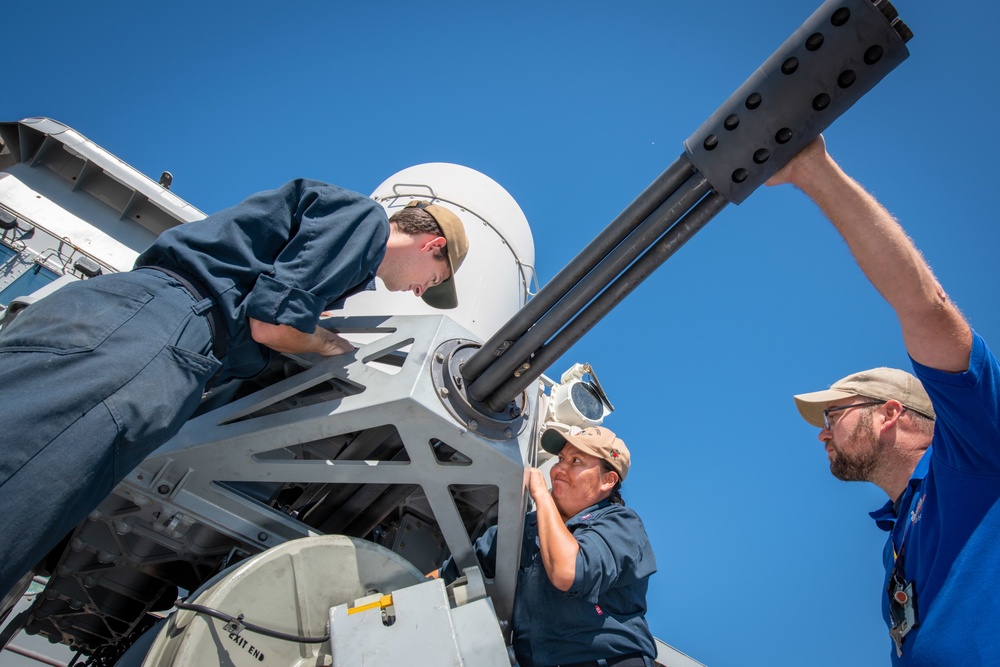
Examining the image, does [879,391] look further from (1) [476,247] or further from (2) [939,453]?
(1) [476,247]

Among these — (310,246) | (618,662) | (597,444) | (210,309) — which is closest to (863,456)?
(597,444)

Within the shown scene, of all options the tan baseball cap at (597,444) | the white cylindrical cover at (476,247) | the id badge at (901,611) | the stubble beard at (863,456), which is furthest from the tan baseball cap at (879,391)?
the white cylindrical cover at (476,247)

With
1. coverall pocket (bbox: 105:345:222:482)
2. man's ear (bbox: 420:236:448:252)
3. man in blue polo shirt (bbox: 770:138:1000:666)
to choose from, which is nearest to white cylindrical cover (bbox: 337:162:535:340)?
man's ear (bbox: 420:236:448:252)

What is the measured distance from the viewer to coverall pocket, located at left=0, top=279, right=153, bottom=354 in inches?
79.7

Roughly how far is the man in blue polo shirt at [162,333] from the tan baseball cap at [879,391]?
7.04ft

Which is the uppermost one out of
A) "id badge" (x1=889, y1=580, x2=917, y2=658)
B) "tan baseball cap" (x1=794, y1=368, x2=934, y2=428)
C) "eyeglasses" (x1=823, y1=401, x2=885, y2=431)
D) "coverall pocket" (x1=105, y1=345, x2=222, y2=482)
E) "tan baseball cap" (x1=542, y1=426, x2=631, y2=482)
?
"tan baseball cap" (x1=794, y1=368, x2=934, y2=428)

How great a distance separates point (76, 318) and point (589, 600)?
2.45 m

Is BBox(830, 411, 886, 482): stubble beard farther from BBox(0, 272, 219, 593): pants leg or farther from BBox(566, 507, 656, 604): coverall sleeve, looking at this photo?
BBox(0, 272, 219, 593): pants leg

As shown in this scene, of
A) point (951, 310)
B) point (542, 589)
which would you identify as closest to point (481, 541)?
point (542, 589)

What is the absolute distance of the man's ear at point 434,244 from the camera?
3.29 meters

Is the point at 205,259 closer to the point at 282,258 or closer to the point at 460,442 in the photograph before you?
the point at 282,258

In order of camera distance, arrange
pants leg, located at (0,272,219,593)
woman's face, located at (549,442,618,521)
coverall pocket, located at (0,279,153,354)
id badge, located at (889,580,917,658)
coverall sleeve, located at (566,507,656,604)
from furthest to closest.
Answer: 1. woman's face, located at (549,442,618,521)
2. coverall sleeve, located at (566,507,656,604)
3. id badge, located at (889,580,917,658)
4. coverall pocket, located at (0,279,153,354)
5. pants leg, located at (0,272,219,593)

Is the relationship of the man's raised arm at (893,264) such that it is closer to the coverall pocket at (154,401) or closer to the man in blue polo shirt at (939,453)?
the man in blue polo shirt at (939,453)

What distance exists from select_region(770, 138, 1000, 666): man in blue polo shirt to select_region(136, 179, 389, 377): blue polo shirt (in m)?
1.73
